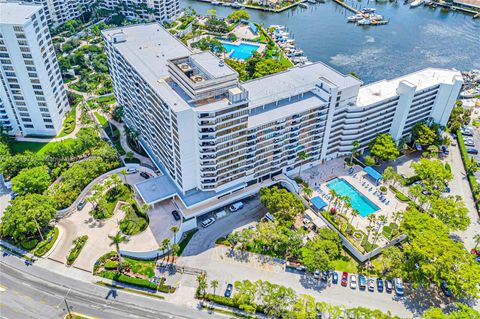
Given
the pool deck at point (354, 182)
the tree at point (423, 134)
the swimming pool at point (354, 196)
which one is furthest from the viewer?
the tree at point (423, 134)

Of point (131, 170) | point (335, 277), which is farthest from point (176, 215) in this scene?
point (335, 277)

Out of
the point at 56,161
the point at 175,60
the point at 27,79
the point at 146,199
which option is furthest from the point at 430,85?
the point at 27,79

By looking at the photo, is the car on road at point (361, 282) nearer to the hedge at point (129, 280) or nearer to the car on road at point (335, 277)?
the car on road at point (335, 277)

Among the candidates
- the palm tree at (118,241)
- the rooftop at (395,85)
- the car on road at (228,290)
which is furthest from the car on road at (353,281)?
the palm tree at (118,241)

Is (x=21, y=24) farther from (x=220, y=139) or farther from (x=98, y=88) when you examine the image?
(x=220, y=139)

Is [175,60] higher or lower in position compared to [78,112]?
higher

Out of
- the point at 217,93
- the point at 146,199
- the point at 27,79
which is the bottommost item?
the point at 146,199

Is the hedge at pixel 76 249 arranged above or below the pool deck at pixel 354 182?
below
